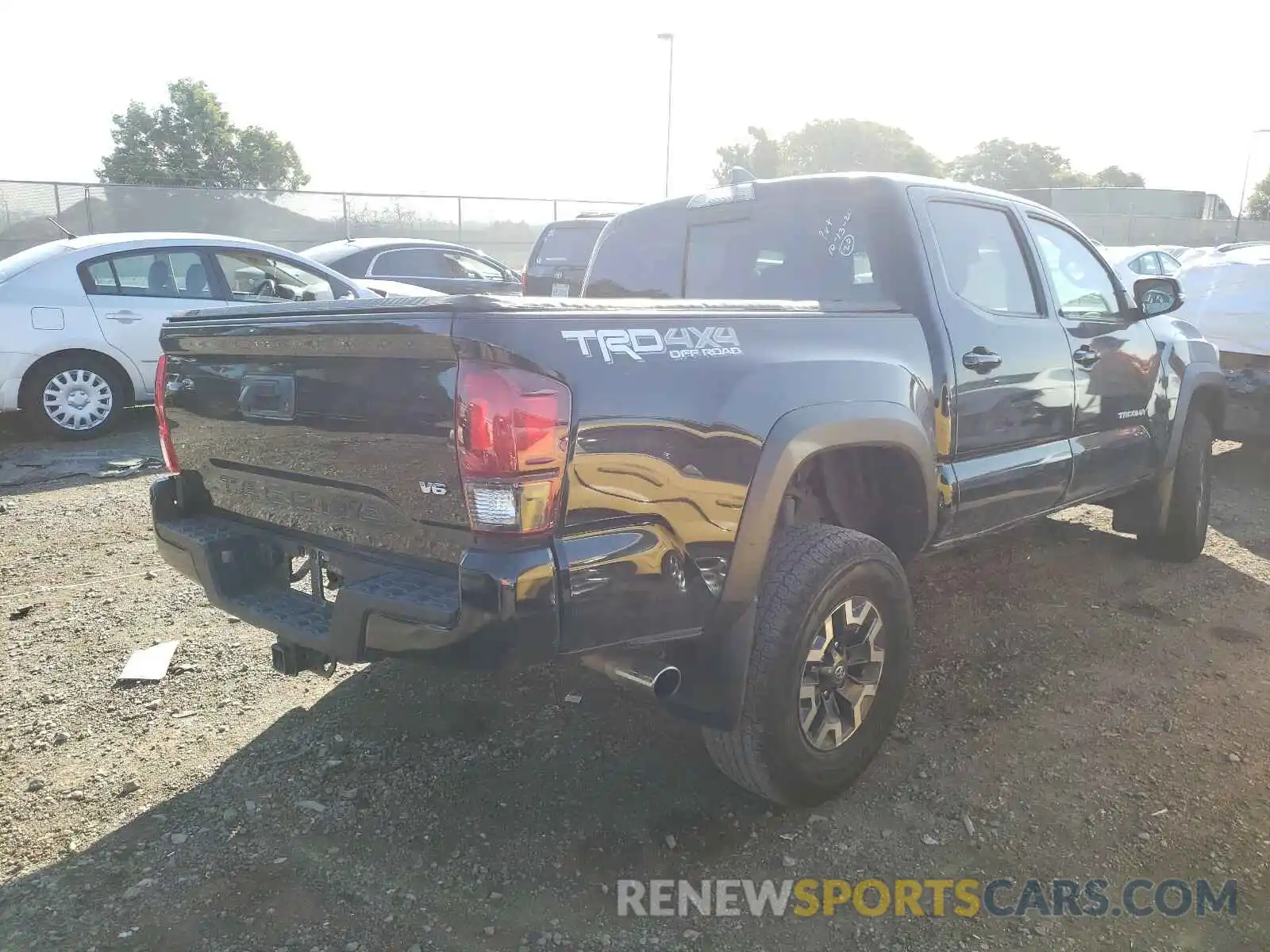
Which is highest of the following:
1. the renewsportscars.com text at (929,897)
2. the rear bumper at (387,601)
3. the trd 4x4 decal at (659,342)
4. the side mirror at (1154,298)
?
the side mirror at (1154,298)

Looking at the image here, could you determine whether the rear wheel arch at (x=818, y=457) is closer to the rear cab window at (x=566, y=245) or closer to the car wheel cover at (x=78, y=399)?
the car wheel cover at (x=78, y=399)

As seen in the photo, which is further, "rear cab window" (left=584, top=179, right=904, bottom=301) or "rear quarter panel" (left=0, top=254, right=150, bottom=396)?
"rear quarter panel" (left=0, top=254, right=150, bottom=396)

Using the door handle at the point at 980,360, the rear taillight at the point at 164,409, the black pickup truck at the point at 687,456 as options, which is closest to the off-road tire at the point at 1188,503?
the black pickup truck at the point at 687,456

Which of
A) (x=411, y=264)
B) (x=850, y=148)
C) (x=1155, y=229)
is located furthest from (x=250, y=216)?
(x=850, y=148)

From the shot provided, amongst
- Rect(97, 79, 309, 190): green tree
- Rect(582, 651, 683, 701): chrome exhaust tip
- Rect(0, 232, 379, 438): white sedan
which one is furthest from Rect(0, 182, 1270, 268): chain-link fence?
Rect(97, 79, 309, 190): green tree

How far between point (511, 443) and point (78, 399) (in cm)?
668

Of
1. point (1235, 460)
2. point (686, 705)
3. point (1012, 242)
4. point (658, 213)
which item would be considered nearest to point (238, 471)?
point (686, 705)

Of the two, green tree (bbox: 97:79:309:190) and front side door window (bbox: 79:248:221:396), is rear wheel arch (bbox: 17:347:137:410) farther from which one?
green tree (bbox: 97:79:309:190)

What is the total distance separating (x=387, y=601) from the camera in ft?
7.27

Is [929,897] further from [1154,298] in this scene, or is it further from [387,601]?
[1154,298]

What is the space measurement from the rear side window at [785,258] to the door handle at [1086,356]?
120cm

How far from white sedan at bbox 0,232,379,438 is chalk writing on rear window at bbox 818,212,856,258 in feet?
17.6

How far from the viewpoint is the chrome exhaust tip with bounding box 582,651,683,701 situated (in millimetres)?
2330

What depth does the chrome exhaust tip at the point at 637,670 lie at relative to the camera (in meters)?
2.33
